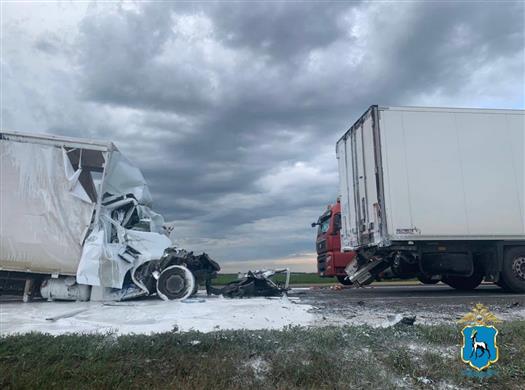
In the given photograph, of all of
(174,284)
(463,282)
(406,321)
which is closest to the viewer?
(406,321)

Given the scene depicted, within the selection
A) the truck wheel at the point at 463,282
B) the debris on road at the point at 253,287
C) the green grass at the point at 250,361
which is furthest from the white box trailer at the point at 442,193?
the green grass at the point at 250,361

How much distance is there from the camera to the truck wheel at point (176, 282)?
26.2 ft

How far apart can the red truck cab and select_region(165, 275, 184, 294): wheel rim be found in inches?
201

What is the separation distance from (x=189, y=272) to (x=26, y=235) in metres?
2.96

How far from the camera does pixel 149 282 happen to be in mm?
8133

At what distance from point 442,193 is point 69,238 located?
748 cm

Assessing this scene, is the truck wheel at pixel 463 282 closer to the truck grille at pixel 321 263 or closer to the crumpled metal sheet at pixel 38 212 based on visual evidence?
the truck grille at pixel 321 263

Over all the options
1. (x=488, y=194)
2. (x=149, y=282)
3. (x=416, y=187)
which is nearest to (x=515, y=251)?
(x=488, y=194)

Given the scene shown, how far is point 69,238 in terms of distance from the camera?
7930 millimetres

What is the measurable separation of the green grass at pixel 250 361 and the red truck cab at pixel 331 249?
284 inches

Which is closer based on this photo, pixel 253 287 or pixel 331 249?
pixel 253 287

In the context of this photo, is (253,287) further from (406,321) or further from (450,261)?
(450,261)

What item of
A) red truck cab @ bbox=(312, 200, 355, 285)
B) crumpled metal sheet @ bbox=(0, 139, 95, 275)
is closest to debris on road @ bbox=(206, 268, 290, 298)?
crumpled metal sheet @ bbox=(0, 139, 95, 275)

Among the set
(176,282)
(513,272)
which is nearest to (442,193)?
(513,272)
